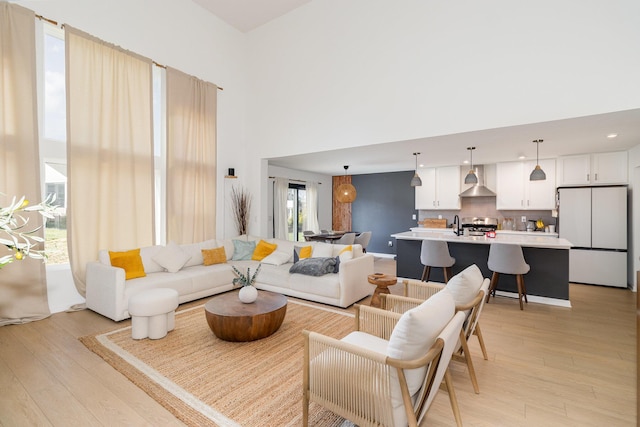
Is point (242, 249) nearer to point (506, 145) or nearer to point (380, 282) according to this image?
point (380, 282)

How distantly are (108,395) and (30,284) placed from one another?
254 cm

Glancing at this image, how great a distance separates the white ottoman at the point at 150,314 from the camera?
3.30m

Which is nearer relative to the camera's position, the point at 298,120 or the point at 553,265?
the point at 553,265

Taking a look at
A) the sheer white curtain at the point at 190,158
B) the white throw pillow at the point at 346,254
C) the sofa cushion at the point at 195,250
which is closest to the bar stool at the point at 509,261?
the white throw pillow at the point at 346,254

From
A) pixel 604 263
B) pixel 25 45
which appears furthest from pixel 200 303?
pixel 604 263

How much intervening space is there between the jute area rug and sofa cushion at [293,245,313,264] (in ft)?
4.82

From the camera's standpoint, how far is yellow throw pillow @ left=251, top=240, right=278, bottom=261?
5.70m

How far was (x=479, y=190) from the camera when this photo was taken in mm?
7238

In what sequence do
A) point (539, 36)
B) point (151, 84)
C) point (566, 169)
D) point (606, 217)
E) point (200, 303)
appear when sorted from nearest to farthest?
point (539, 36), point (200, 303), point (151, 84), point (606, 217), point (566, 169)

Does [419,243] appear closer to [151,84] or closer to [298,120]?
[298,120]

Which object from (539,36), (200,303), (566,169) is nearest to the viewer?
(539,36)

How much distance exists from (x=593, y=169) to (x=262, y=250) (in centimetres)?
645

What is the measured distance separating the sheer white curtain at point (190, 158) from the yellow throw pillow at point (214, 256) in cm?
59

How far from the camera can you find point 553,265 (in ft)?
15.5
